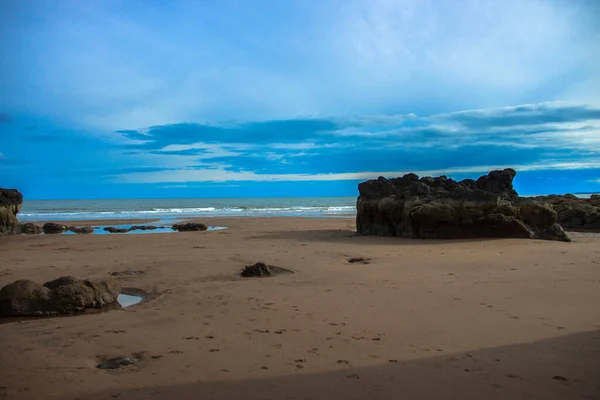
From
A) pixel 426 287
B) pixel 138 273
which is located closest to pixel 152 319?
pixel 138 273

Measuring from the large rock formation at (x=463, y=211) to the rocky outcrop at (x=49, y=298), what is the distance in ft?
41.9

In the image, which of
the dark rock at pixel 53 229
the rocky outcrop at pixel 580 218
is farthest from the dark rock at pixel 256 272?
the dark rock at pixel 53 229

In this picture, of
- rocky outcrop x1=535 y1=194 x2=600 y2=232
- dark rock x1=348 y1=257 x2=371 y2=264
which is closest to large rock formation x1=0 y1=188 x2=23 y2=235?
dark rock x1=348 y1=257 x2=371 y2=264

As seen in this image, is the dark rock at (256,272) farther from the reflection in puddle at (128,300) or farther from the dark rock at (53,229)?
the dark rock at (53,229)

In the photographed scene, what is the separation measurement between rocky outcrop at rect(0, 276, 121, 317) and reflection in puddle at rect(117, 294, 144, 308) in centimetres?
37

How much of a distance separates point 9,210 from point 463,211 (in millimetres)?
20209

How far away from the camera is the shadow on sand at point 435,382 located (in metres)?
3.81

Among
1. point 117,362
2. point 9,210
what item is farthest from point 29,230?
point 117,362

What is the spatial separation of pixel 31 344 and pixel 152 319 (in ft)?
4.95

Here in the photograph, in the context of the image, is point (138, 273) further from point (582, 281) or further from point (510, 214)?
point (510, 214)

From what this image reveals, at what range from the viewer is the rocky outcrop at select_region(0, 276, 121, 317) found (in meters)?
6.54

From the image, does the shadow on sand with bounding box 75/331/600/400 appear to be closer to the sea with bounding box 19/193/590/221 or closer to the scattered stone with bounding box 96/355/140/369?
the scattered stone with bounding box 96/355/140/369

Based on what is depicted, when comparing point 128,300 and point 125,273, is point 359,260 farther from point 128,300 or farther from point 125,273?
point 128,300

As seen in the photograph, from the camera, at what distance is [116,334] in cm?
557
